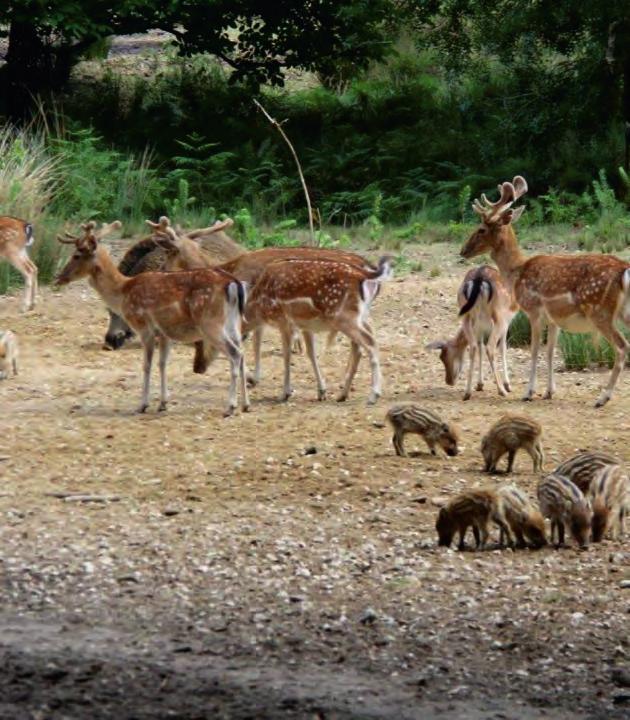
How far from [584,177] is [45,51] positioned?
789 centimetres

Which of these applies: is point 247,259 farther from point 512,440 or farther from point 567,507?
point 567,507

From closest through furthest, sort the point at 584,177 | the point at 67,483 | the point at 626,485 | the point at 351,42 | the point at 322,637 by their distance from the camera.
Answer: the point at 322,637
the point at 626,485
the point at 67,483
the point at 584,177
the point at 351,42

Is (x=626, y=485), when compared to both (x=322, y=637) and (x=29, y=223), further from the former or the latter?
(x=29, y=223)

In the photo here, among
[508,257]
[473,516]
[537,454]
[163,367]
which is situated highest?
[508,257]

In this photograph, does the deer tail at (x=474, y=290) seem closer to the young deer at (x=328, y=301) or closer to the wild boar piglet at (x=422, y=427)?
the young deer at (x=328, y=301)

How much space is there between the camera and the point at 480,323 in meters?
13.3

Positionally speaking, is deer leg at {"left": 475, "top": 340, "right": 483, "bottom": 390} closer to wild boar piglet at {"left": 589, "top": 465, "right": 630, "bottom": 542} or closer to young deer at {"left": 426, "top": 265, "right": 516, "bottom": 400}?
young deer at {"left": 426, "top": 265, "right": 516, "bottom": 400}

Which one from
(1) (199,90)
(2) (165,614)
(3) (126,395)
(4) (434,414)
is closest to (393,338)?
(3) (126,395)

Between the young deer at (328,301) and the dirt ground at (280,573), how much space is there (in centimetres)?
28

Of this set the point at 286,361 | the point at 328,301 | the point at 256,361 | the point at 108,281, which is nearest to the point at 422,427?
the point at 328,301

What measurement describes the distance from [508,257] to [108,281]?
9.82 ft

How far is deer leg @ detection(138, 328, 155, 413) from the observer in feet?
41.0

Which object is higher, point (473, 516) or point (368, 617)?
point (473, 516)

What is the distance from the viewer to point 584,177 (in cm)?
2272
